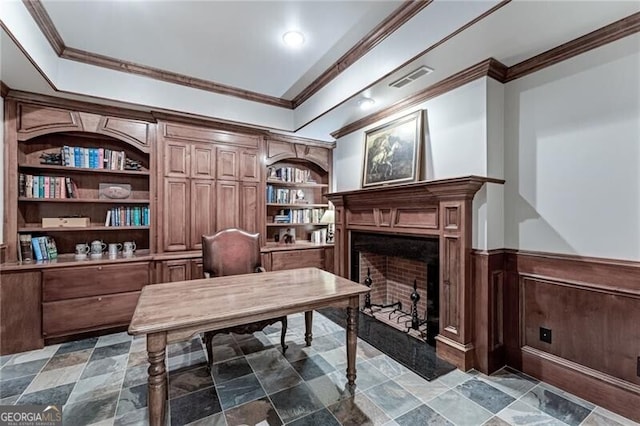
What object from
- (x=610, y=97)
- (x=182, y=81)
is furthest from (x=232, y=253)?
(x=610, y=97)

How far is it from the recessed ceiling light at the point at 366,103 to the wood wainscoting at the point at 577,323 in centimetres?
193

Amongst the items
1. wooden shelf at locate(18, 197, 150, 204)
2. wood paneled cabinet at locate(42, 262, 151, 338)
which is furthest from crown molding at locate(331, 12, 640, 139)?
wood paneled cabinet at locate(42, 262, 151, 338)

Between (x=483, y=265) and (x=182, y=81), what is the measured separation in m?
3.62

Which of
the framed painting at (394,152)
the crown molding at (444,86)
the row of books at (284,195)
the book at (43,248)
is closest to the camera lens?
the crown molding at (444,86)

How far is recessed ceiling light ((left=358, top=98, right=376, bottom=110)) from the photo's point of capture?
2.98 metres

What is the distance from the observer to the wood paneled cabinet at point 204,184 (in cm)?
346

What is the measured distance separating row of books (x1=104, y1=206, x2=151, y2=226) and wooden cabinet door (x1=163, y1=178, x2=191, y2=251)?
0.25 metres

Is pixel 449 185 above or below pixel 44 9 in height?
below

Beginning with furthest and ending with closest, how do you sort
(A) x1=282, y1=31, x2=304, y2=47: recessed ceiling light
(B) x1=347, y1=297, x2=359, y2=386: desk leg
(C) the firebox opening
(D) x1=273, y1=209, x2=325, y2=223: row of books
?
(D) x1=273, y1=209, x2=325, y2=223: row of books < (C) the firebox opening < (A) x1=282, y1=31, x2=304, y2=47: recessed ceiling light < (B) x1=347, y1=297, x2=359, y2=386: desk leg

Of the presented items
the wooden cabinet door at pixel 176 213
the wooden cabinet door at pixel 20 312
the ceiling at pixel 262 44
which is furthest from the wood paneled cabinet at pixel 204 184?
the wooden cabinet door at pixel 20 312

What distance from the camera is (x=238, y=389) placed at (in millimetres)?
2104

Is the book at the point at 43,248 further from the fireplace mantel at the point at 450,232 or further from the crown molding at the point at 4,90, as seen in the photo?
the fireplace mantel at the point at 450,232

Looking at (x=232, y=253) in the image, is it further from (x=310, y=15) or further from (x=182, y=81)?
(x=310, y=15)

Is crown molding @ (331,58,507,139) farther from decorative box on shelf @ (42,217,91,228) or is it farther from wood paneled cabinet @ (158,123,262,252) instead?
decorative box on shelf @ (42,217,91,228)
